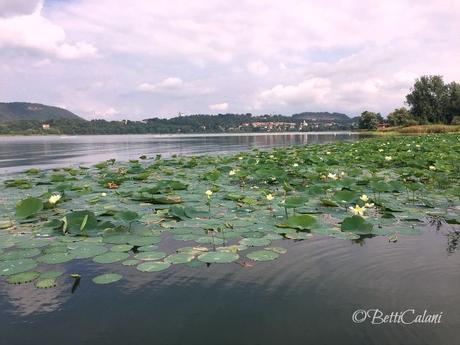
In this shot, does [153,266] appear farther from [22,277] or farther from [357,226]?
[357,226]

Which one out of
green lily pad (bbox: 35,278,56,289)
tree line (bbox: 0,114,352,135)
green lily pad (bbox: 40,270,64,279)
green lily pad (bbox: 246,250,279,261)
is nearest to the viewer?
green lily pad (bbox: 35,278,56,289)

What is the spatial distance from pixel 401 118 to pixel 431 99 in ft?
18.3

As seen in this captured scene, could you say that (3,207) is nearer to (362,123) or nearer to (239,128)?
(362,123)

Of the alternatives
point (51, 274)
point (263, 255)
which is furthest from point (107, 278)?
point (263, 255)

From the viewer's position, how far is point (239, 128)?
138 meters

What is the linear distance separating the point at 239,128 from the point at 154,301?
447 ft

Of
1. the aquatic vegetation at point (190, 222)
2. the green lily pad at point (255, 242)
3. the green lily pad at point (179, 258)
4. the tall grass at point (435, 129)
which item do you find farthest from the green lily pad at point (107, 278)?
the tall grass at point (435, 129)

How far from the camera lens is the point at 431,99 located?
205 ft

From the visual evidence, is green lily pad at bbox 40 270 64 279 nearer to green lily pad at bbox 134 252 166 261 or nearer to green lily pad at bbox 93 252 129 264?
green lily pad at bbox 93 252 129 264

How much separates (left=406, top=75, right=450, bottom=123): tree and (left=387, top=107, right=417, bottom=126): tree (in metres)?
1.50

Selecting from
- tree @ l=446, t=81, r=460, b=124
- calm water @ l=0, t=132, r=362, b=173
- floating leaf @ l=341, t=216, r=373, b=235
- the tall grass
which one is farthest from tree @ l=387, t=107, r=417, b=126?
floating leaf @ l=341, t=216, r=373, b=235

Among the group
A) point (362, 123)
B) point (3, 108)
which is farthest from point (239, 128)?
point (3, 108)

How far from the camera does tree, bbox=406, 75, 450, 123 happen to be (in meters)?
61.5

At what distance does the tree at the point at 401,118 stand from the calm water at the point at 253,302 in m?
63.9
